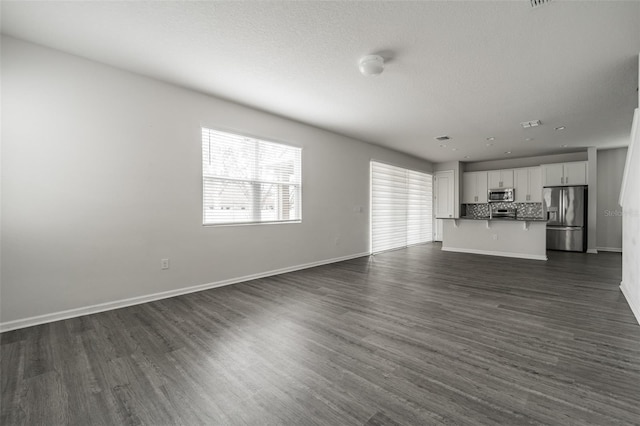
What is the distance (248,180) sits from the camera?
4.33 meters

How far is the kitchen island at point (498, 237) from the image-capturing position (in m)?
6.15

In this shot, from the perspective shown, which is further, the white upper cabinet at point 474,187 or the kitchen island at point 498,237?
the white upper cabinet at point 474,187

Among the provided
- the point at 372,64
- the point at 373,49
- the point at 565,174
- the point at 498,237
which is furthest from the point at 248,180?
the point at 565,174

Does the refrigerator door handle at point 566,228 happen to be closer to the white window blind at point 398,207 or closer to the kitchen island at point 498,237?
the kitchen island at point 498,237

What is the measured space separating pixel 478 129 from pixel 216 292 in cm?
549

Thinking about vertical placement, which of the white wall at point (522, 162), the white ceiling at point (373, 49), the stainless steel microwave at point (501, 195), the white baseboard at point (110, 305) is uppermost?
the white ceiling at point (373, 49)

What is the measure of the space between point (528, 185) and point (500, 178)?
2.43 ft

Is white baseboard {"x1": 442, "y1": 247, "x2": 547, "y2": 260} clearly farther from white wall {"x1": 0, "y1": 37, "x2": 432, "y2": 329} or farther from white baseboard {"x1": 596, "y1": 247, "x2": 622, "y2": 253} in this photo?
white wall {"x1": 0, "y1": 37, "x2": 432, "y2": 329}

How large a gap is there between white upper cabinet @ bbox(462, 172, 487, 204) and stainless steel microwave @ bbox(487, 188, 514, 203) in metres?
0.18

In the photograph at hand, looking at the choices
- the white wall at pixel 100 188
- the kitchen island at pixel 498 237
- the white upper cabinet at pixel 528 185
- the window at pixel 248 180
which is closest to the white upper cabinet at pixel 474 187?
the white upper cabinet at pixel 528 185

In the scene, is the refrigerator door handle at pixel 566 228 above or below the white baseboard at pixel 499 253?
above

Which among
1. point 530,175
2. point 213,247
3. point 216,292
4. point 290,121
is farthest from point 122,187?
point 530,175

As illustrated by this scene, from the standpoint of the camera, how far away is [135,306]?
10.4ft

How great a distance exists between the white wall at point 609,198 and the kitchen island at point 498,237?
9.08 feet
